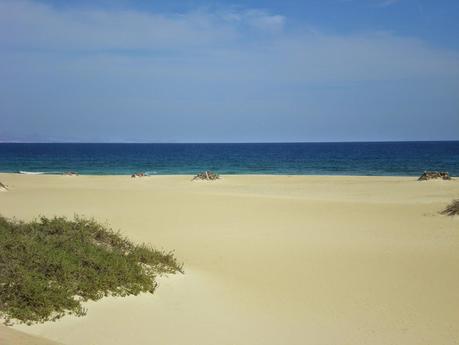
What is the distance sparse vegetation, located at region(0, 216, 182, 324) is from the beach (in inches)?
9.8

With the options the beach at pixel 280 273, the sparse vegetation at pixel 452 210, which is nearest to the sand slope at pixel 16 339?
the beach at pixel 280 273

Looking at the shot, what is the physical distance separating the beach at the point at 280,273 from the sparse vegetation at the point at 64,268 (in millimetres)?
249

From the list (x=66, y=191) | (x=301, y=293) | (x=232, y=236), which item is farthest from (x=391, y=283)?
(x=66, y=191)

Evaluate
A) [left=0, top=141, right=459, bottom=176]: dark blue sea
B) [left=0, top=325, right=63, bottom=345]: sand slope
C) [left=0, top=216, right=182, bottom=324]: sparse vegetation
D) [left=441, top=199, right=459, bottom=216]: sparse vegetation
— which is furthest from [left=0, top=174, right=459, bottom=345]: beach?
[left=0, top=141, right=459, bottom=176]: dark blue sea

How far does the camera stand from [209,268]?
11.5 metres

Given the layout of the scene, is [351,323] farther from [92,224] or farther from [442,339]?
[92,224]

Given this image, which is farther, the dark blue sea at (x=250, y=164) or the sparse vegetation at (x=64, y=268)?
the dark blue sea at (x=250, y=164)

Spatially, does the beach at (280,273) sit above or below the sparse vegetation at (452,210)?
below

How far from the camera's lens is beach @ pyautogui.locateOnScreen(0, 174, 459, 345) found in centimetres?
751

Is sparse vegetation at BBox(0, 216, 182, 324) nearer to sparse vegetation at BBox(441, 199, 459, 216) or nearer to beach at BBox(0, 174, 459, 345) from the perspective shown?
beach at BBox(0, 174, 459, 345)

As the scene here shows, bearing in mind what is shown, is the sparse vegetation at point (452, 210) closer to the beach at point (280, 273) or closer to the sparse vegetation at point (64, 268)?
the beach at point (280, 273)

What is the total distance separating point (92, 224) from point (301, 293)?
187 inches

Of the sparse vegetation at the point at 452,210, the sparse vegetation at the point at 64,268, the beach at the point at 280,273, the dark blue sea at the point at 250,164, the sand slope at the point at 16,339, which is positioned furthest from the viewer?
the dark blue sea at the point at 250,164

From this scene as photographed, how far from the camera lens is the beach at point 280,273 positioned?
7.51 meters
